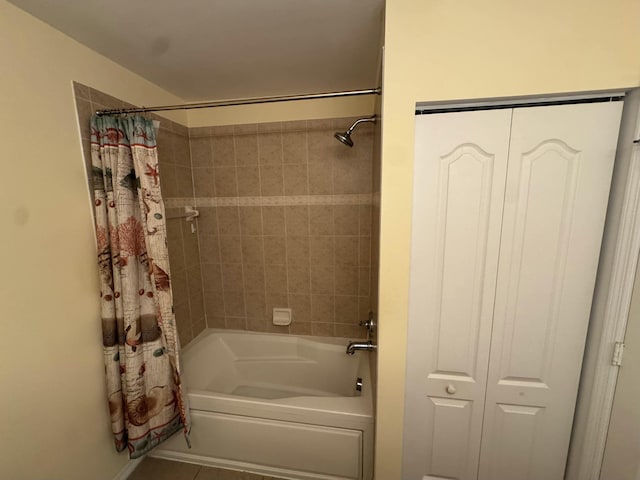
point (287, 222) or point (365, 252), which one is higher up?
point (287, 222)

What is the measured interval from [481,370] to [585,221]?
744 mm

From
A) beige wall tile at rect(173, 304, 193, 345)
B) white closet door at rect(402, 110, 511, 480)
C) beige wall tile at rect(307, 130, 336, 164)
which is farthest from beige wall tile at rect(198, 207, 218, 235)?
white closet door at rect(402, 110, 511, 480)

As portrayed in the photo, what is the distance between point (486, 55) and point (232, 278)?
2170 millimetres

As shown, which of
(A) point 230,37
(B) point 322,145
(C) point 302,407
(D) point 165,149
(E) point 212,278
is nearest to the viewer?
(A) point 230,37

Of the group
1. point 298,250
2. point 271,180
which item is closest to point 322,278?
point 298,250

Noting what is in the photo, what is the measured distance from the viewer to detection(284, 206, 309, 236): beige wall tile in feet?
6.60

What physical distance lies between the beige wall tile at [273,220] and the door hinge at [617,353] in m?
1.91

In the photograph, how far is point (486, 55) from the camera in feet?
2.86

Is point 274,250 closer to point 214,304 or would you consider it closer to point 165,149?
point 214,304

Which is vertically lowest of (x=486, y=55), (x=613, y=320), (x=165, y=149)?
(x=613, y=320)

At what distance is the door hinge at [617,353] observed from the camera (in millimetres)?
936

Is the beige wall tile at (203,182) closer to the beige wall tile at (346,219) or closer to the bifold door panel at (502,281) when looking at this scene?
the beige wall tile at (346,219)

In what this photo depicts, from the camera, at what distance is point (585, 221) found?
945 mm

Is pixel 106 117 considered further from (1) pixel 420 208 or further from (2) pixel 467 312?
(2) pixel 467 312
